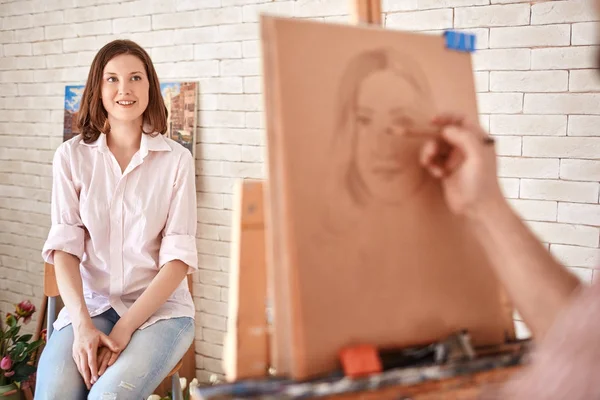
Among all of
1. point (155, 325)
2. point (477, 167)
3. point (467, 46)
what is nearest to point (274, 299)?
point (477, 167)

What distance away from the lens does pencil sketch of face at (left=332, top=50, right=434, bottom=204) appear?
0.81 m

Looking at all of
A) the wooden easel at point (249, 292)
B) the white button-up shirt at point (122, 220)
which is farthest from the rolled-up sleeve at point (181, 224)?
the wooden easel at point (249, 292)

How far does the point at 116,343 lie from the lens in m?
1.39

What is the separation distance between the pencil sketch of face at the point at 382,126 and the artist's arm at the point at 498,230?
0.04 m

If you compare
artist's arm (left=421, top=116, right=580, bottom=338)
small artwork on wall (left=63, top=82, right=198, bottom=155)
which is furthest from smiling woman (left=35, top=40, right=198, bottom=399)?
artist's arm (left=421, top=116, right=580, bottom=338)

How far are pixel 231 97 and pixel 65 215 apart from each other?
893mm

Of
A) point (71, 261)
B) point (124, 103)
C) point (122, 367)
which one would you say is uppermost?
point (124, 103)

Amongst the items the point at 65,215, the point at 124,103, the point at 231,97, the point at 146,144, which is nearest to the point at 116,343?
the point at 65,215

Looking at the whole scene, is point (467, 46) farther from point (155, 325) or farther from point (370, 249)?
point (155, 325)

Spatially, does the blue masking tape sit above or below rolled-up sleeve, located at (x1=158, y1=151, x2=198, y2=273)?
above

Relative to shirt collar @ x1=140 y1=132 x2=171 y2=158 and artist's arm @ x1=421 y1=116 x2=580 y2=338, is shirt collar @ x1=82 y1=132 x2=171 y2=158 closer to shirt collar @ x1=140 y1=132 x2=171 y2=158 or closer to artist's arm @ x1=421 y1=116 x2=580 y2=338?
shirt collar @ x1=140 y1=132 x2=171 y2=158

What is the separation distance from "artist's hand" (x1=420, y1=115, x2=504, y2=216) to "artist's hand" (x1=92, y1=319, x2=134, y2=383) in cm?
93

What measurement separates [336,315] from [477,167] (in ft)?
0.93

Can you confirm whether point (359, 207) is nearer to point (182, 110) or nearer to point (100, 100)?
point (100, 100)
